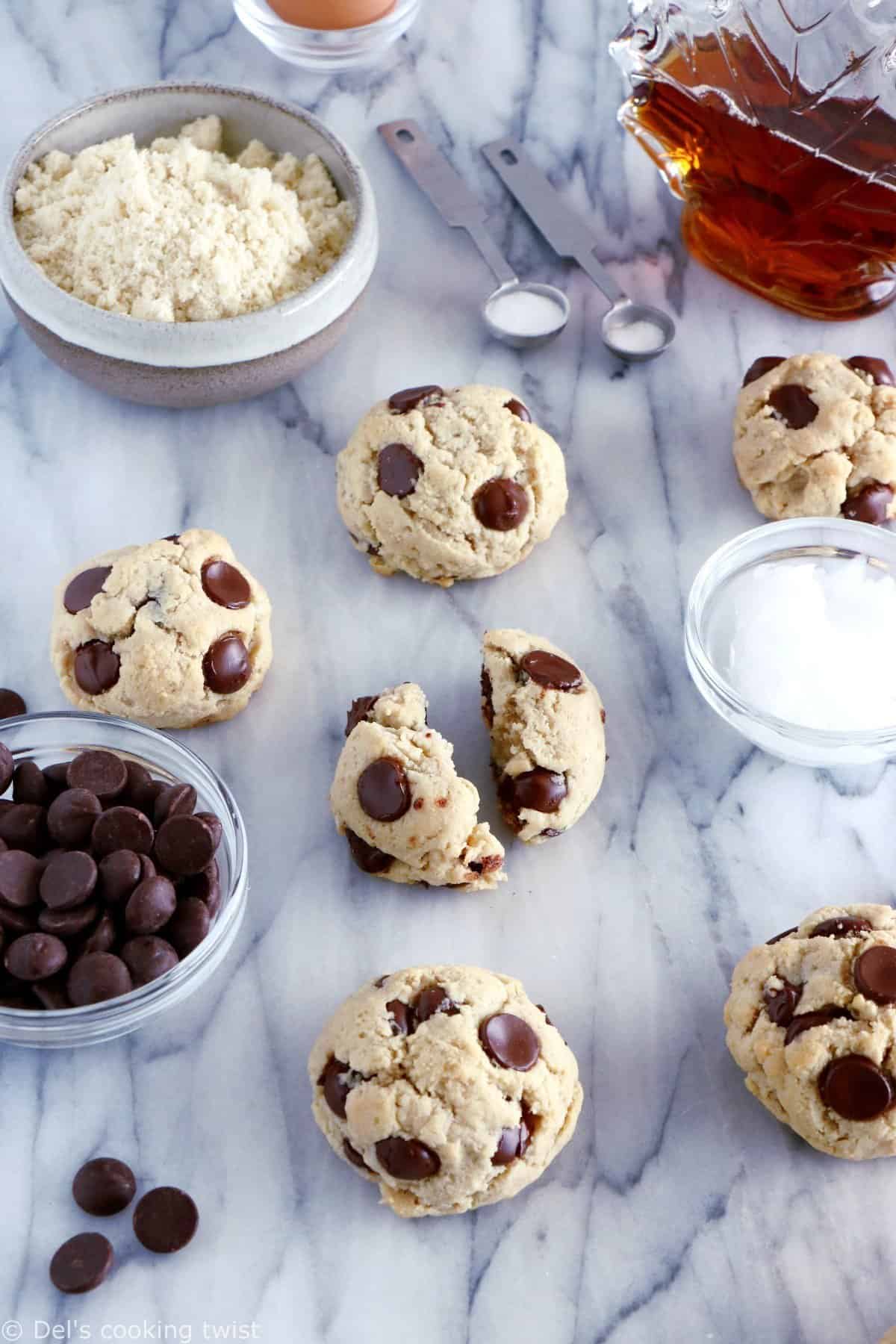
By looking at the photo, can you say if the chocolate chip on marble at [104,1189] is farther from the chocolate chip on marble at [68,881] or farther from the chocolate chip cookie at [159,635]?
the chocolate chip cookie at [159,635]

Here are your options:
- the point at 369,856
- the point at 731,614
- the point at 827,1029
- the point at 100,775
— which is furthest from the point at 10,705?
the point at 827,1029

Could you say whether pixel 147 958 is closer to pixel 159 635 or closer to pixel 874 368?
pixel 159 635

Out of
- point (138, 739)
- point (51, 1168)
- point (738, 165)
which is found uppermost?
point (738, 165)

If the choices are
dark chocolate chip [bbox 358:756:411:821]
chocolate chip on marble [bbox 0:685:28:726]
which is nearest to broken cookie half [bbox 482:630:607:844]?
dark chocolate chip [bbox 358:756:411:821]

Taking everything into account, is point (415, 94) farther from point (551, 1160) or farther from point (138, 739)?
point (551, 1160)


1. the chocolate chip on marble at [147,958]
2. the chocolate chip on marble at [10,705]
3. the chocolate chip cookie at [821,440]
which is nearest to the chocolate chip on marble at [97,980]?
the chocolate chip on marble at [147,958]

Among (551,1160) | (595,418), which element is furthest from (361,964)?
(595,418)
